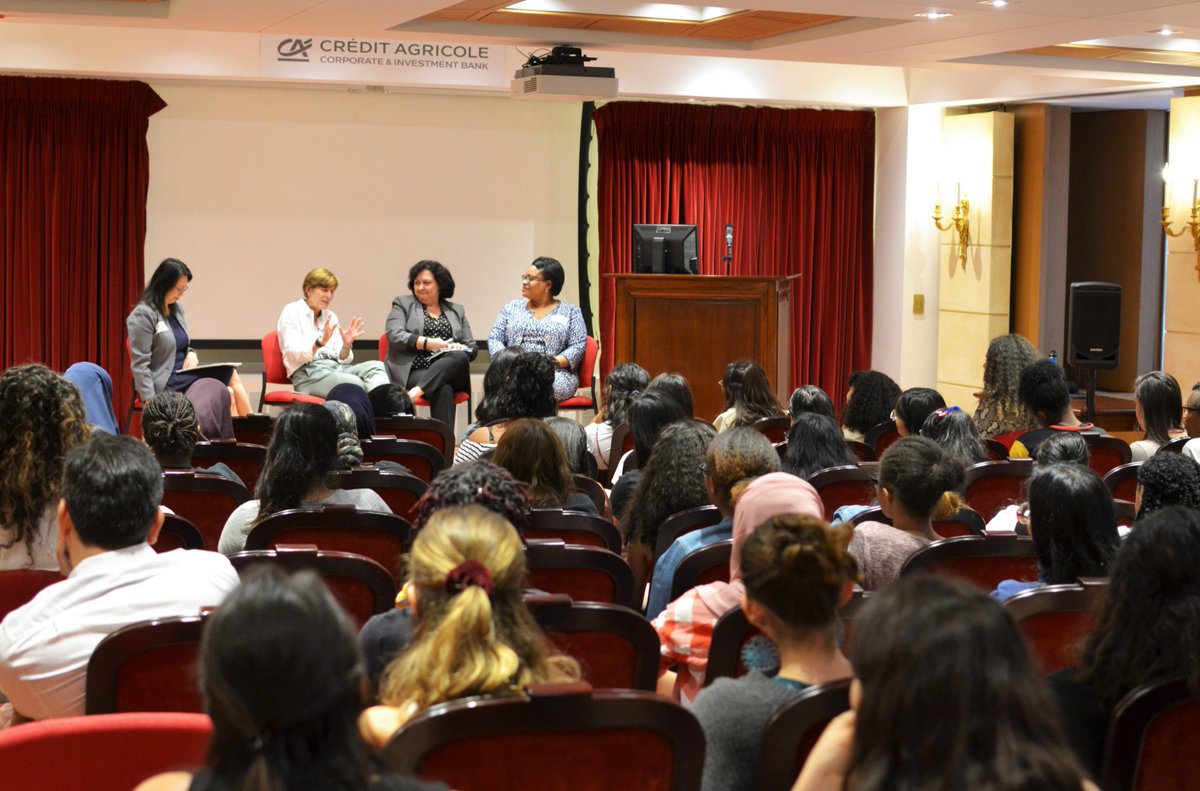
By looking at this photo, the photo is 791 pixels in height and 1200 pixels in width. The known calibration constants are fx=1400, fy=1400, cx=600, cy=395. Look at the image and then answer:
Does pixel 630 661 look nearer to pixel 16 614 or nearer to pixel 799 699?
pixel 799 699

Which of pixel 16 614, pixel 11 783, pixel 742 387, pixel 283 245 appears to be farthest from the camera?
pixel 283 245

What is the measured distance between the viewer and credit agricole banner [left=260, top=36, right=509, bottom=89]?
9812 millimetres

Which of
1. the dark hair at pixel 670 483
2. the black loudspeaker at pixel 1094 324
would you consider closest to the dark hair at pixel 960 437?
the dark hair at pixel 670 483

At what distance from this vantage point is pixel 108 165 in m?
10.3

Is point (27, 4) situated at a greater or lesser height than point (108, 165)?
greater

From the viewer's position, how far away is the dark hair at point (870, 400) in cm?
671

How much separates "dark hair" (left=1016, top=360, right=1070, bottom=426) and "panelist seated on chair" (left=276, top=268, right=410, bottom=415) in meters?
4.33

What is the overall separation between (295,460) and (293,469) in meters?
0.03

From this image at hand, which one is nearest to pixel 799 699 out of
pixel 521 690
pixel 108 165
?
pixel 521 690

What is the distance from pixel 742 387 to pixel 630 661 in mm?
3771

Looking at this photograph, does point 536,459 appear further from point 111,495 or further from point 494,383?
point 494,383

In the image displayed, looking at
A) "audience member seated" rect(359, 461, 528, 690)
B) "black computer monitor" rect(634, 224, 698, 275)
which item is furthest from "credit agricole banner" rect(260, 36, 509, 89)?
"audience member seated" rect(359, 461, 528, 690)

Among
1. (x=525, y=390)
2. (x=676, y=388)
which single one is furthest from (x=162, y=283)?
(x=676, y=388)

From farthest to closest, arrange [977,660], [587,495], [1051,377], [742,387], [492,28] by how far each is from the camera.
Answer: [492,28], [742,387], [1051,377], [587,495], [977,660]
